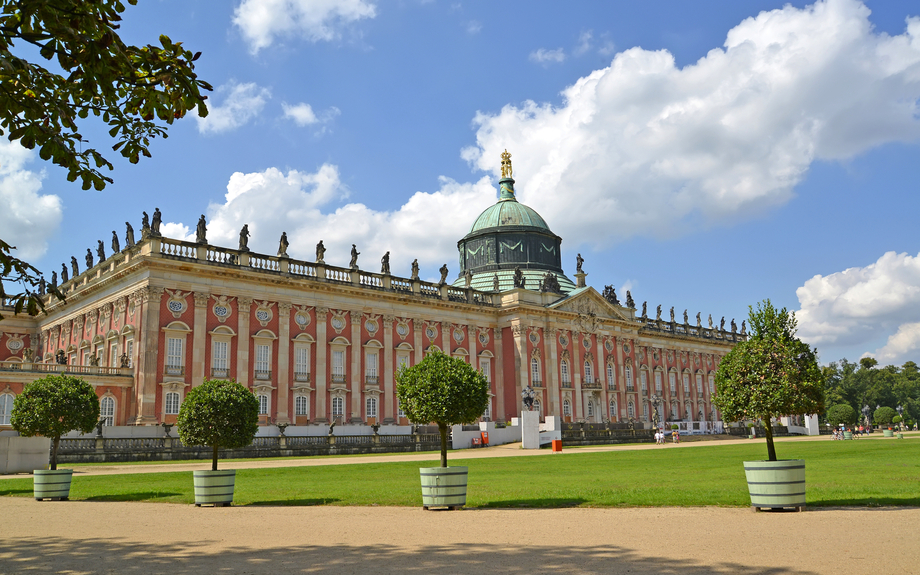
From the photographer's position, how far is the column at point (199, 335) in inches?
1702

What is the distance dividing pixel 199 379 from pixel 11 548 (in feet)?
110

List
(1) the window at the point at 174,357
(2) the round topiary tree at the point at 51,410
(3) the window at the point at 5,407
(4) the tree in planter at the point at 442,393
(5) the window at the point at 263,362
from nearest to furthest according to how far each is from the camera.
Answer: (4) the tree in planter at the point at 442,393, (2) the round topiary tree at the point at 51,410, (3) the window at the point at 5,407, (1) the window at the point at 174,357, (5) the window at the point at 263,362

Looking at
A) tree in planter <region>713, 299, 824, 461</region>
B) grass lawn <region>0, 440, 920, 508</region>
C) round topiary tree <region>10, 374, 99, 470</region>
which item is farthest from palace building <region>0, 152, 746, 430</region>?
tree in planter <region>713, 299, 824, 461</region>

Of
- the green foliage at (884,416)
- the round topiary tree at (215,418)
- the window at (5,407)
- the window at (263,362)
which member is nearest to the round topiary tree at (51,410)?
the round topiary tree at (215,418)

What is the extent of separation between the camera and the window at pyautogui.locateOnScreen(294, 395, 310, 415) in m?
47.4

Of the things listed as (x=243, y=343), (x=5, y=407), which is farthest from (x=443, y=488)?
(x=243, y=343)

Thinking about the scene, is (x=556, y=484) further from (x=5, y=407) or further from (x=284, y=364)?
(x=5, y=407)

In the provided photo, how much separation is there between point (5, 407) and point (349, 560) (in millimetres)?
36989

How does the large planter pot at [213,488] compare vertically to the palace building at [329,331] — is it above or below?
below

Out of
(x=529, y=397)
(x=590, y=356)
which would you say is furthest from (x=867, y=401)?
(x=529, y=397)

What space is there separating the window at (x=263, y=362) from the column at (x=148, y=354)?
6.34 metres

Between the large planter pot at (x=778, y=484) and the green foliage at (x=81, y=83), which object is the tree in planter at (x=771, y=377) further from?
the green foliage at (x=81, y=83)

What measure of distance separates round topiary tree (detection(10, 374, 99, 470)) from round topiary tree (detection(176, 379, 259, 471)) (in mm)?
8296

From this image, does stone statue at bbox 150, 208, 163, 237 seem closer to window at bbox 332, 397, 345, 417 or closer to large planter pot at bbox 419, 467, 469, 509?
window at bbox 332, 397, 345, 417
